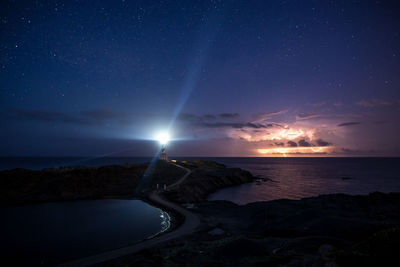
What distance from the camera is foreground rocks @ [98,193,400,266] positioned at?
10.1m

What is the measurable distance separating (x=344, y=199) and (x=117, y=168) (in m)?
61.4

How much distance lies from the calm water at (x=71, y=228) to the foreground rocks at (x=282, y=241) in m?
6.91

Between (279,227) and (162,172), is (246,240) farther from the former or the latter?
(162,172)

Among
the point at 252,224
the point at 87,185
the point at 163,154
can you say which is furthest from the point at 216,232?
the point at 163,154

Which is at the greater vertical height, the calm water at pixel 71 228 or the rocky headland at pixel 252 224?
the rocky headland at pixel 252 224

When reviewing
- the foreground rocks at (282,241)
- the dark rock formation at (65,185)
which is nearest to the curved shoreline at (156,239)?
the foreground rocks at (282,241)

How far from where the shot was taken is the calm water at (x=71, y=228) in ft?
67.3

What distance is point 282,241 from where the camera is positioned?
18.4 m

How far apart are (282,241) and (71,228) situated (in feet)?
90.3

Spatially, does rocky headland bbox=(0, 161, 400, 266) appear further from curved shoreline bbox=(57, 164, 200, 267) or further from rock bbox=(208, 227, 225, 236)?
curved shoreline bbox=(57, 164, 200, 267)

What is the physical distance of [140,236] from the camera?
24.5m

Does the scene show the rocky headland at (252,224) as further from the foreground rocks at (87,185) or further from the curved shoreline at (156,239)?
the curved shoreline at (156,239)

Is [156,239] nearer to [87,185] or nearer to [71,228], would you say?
[71,228]

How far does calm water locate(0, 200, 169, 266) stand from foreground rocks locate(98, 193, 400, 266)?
6.91 meters
